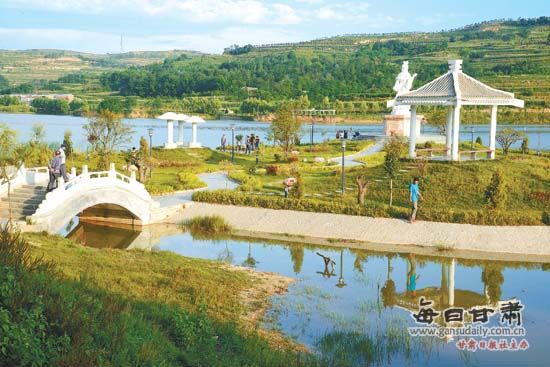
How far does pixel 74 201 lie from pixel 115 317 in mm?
11607

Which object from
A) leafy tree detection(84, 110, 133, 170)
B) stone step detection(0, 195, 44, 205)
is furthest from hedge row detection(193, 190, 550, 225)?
leafy tree detection(84, 110, 133, 170)

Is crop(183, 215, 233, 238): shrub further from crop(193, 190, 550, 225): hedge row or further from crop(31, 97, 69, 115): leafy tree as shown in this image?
crop(31, 97, 69, 115): leafy tree

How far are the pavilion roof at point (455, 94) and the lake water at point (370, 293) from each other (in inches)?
383

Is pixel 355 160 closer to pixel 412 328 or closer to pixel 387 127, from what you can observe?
pixel 387 127

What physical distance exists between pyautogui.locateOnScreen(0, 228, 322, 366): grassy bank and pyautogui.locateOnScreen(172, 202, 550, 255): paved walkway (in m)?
6.61

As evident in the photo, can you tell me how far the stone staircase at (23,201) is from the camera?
17953 mm

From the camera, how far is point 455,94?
2588 cm

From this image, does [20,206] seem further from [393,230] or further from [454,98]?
[454,98]

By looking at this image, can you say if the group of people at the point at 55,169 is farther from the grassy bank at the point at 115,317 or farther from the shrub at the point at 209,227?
the grassy bank at the point at 115,317

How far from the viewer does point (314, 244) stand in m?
19.5

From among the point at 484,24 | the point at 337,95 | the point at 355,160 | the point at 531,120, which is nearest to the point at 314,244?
the point at 355,160

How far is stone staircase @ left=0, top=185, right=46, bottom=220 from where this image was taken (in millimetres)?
17953

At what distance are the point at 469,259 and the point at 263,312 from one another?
745cm

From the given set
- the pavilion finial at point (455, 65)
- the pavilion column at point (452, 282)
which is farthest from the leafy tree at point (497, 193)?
the pavilion finial at point (455, 65)
